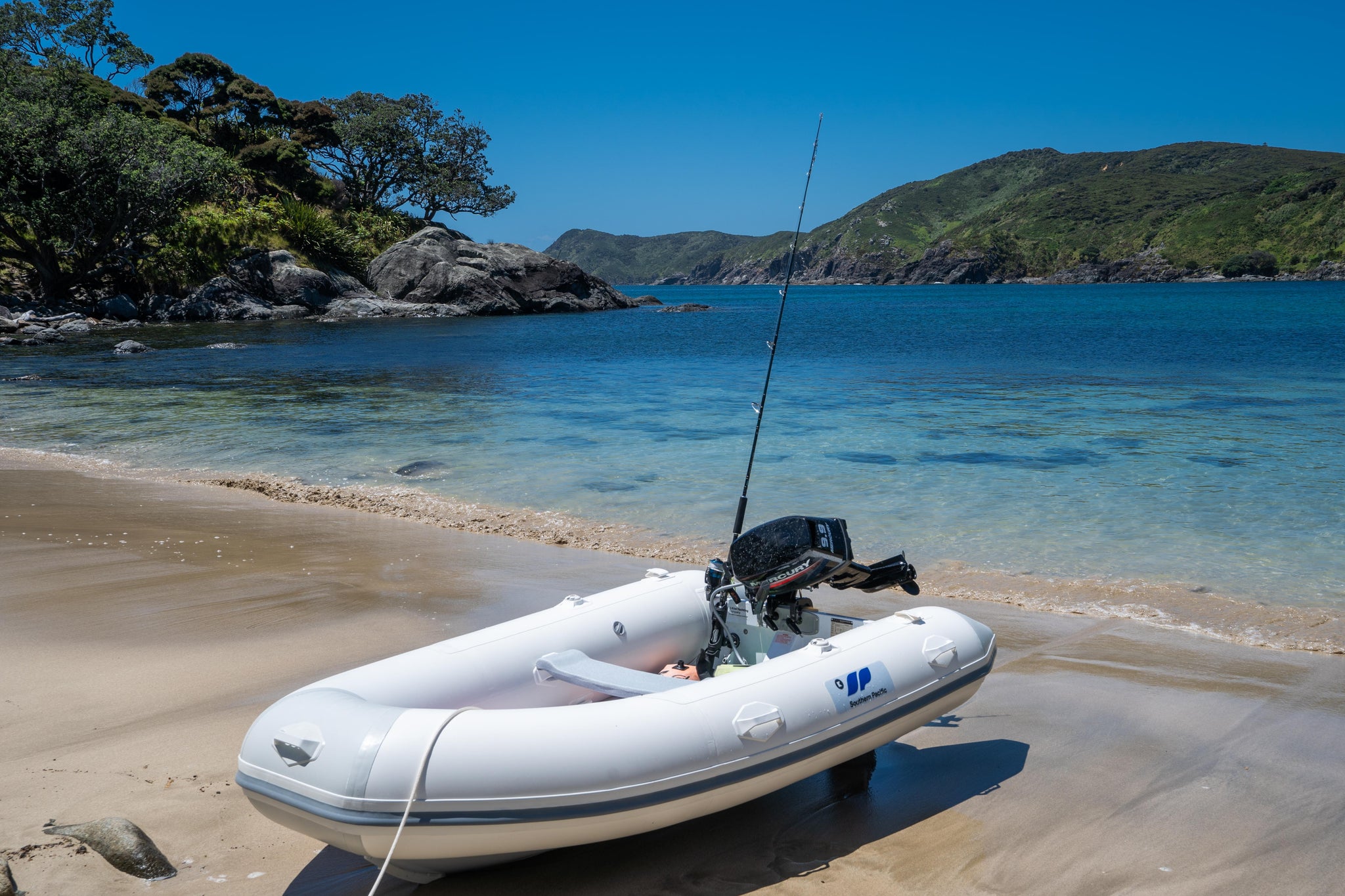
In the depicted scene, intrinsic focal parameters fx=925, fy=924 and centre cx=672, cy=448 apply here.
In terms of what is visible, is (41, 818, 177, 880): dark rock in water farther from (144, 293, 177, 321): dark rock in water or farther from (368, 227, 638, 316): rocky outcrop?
(368, 227, 638, 316): rocky outcrop

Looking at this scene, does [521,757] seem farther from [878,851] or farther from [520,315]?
[520,315]

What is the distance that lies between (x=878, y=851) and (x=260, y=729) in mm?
2108

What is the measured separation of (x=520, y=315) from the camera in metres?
45.9

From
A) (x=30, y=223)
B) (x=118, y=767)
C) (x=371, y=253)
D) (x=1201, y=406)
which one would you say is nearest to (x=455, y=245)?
(x=371, y=253)

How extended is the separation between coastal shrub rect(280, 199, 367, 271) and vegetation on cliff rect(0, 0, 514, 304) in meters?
0.07

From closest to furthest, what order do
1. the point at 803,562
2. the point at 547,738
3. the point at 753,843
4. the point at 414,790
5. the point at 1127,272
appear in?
1. the point at 414,790
2. the point at 547,738
3. the point at 753,843
4. the point at 803,562
5. the point at 1127,272

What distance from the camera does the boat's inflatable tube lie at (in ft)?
8.84

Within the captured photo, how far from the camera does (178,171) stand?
104 feet

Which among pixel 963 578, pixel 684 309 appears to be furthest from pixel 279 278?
pixel 963 578

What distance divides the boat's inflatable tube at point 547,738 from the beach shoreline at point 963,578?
8.61ft

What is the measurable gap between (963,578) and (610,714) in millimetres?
4293

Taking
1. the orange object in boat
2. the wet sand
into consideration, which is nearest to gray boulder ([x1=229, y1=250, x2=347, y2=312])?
the wet sand

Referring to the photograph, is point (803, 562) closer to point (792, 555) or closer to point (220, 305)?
point (792, 555)

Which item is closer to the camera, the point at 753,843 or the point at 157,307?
the point at 753,843
